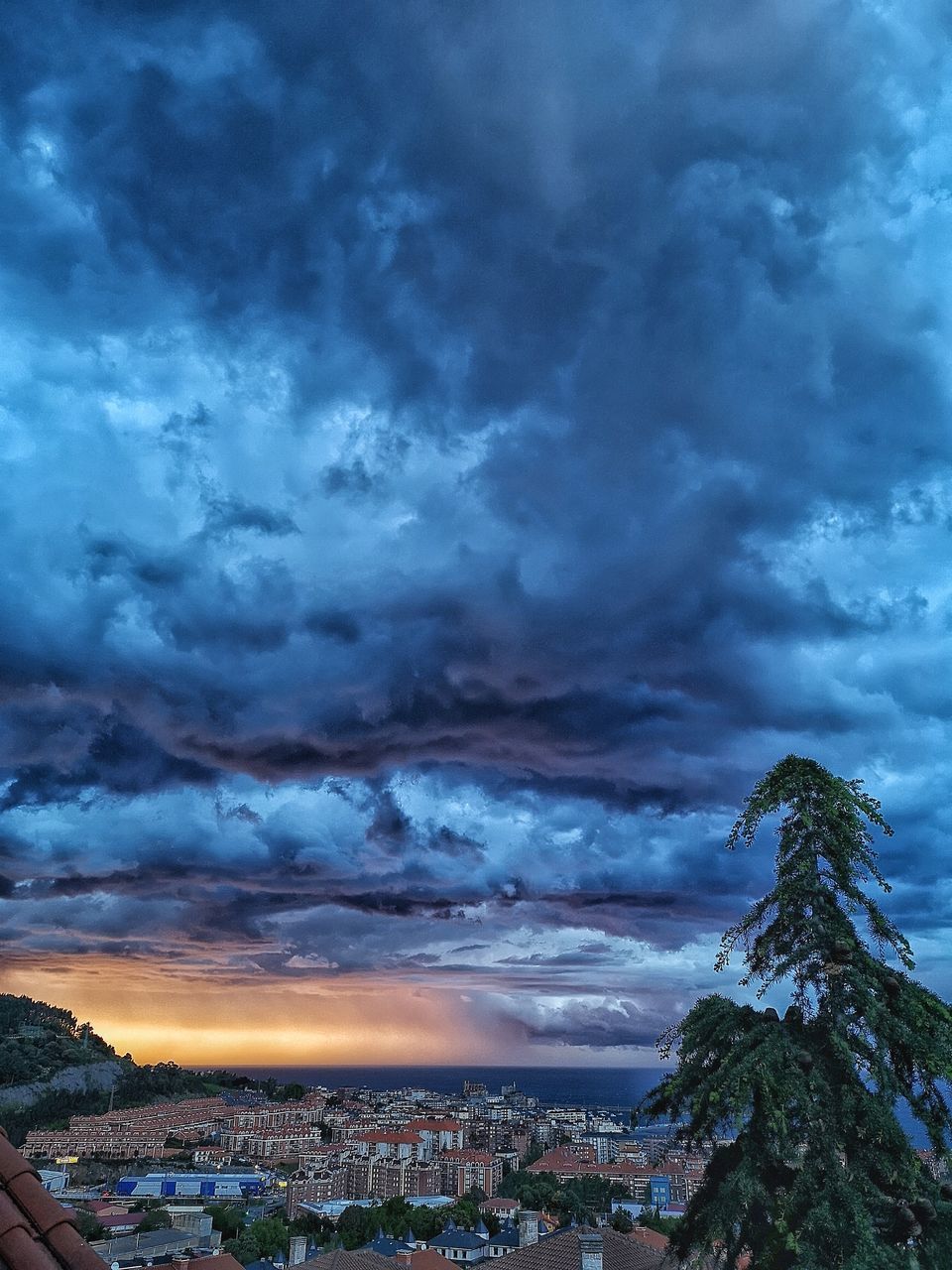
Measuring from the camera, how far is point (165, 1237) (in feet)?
180

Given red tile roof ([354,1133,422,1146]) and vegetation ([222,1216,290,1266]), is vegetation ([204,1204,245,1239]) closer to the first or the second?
vegetation ([222,1216,290,1266])

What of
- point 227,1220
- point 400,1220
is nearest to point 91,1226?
point 227,1220

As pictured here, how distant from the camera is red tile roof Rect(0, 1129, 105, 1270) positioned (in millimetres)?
4102

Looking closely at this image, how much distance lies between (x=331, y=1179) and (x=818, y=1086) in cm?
9849

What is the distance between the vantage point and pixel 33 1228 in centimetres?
440

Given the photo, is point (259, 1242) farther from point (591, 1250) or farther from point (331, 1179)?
point (591, 1250)

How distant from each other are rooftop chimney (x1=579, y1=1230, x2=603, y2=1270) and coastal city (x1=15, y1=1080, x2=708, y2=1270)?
106 inches

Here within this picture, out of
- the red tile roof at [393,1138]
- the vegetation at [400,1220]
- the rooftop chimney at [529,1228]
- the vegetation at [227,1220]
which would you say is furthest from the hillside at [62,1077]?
the rooftop chimney at [529,1228]

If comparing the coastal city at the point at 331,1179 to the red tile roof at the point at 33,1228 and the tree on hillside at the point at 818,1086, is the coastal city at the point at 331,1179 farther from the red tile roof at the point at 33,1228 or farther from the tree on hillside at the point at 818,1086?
the red tile roof at the point at 33,1228

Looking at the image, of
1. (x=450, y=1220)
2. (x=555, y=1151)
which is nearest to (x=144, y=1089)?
(x=555, y=1151)

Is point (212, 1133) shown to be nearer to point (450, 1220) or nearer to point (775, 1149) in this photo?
point (450, 1220)

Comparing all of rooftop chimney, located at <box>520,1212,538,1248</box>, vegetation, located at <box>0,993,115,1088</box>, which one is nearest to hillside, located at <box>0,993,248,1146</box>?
vegetation, located at <box>0,993,115,1088</box>

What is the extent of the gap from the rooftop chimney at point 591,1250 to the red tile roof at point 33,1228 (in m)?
25.7

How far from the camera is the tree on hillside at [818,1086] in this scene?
8.12 metres
